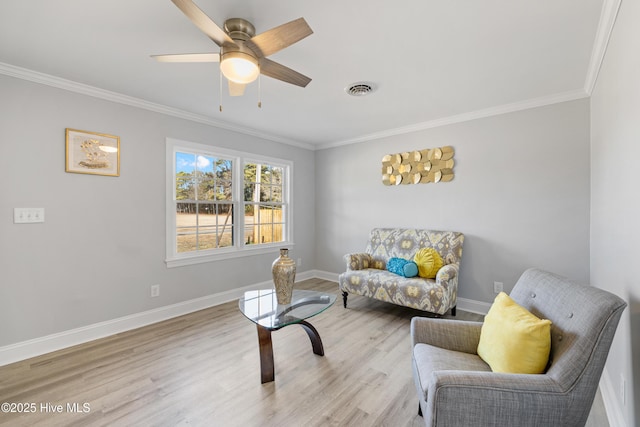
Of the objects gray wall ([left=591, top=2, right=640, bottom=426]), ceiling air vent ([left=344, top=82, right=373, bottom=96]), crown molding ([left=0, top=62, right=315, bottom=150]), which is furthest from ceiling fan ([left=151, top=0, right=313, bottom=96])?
gray wall ([left=591, top=2, right=640, bottom=426])

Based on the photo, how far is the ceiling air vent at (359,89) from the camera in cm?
262

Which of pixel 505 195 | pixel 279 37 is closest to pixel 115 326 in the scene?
pixel 279 37

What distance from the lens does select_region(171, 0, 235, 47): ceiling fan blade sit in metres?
1.31

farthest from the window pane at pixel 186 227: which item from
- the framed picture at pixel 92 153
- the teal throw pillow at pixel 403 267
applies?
the teal throw pillow at pixel 403 267

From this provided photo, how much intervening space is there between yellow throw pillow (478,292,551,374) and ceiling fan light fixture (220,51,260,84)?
1968 mm

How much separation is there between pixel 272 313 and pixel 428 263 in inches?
78.6

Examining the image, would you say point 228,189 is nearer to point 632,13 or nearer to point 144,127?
point 144,127

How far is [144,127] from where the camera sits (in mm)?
3094

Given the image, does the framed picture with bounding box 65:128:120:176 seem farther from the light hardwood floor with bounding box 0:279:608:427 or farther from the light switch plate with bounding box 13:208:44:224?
the light hardwood floor with bounding box 0:279:608:427

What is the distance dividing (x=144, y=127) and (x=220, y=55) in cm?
191

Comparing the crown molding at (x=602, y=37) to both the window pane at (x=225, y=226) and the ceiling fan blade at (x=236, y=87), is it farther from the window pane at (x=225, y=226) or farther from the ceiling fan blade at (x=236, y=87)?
the window pane at (x=225, y=226)

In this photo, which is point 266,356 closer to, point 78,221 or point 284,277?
point 284,277

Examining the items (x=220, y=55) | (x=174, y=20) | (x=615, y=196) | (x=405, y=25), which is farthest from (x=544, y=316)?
(x=174, y=20)

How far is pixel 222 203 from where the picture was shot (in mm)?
3814
